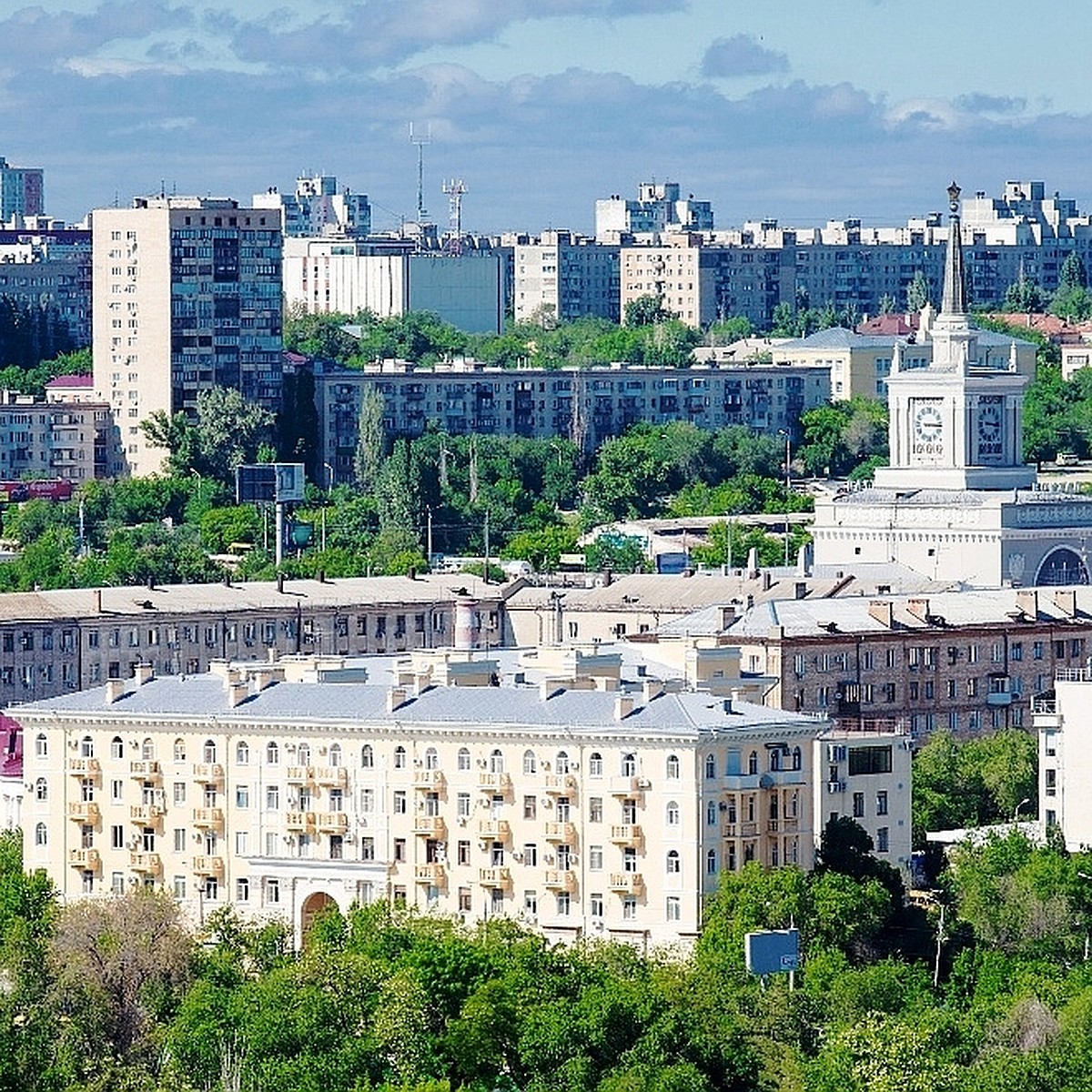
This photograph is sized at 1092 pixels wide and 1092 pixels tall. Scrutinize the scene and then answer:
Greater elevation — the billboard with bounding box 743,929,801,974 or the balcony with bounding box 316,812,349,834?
the balcony with bounding box 316,812,349,834

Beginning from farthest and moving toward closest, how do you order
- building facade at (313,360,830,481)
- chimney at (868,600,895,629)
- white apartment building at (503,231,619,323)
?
white apartment building at (503,231,619,323) → building facade at (313,360,830,481) → chimney at (868,600,895,629)

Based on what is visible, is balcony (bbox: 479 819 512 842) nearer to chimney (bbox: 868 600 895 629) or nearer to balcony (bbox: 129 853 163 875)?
balcony (bbox: 129 853 163 875)

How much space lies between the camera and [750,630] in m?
66.2

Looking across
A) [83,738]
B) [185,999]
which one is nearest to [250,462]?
[83,738]

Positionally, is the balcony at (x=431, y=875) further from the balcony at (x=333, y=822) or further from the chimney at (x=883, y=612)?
the chimney at (x=883, y=612)

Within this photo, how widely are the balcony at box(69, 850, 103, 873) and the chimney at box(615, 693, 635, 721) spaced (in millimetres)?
6980

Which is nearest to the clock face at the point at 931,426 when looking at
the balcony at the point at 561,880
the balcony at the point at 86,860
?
the balcony at the point at 86,860

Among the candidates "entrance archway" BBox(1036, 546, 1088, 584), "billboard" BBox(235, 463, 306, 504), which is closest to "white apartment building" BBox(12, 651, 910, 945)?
"entrance archway" BBox(1036, 546, 1088, 584)

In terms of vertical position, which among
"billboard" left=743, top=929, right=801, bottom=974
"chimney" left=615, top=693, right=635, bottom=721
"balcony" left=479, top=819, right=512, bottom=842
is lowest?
"billboard" left=743, top=929, right=801, bottom=974

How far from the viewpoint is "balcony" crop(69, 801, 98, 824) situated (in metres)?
58.0

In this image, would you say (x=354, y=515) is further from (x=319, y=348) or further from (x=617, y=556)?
(x=319, y=348)

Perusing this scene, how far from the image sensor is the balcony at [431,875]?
2180 inches

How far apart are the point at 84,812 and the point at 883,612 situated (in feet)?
47.1

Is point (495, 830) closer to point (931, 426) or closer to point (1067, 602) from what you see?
point (1067, 602)
